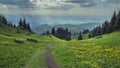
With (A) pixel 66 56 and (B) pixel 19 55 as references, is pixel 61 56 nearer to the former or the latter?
(A) pixel 66 56

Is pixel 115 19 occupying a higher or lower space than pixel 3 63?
lower

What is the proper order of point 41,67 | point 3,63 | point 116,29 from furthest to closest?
point 116,29 → point 3,63 → point 41,67

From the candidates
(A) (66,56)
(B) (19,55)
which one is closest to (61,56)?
(A) (66,56)

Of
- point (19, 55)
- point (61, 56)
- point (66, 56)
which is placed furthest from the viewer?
point (66, 56)

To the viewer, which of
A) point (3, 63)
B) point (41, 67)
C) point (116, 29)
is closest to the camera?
point (41, 67)

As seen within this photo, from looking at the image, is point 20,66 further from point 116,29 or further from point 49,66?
point 116,29

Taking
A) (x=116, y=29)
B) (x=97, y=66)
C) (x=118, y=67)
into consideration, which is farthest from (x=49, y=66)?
(x=116, y=29)

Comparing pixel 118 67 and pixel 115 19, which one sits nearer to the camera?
pixel 118 67

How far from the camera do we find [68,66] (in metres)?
36.1

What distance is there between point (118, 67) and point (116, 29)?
312 feet

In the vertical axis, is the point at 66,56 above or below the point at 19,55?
below

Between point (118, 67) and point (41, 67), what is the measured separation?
10977mm

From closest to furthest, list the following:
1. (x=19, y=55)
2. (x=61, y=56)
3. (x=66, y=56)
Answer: (x=19, y=55), (x=61, y=56), (x=66, y=56)

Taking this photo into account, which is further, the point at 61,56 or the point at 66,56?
the point at 66,56
